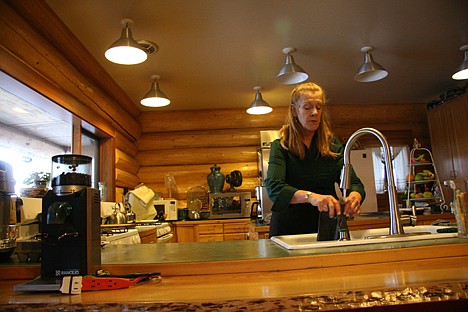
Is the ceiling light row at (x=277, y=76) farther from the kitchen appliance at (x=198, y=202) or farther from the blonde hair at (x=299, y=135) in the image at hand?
the kitchen appliance at (x=198, y=202)

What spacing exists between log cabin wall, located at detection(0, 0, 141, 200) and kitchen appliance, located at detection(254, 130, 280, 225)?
2017 millimetres

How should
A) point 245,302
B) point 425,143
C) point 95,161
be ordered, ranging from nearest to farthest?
point 245,302, point 95,161, point 425,143

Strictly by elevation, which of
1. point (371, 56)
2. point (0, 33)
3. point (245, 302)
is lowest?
point (245, 302)

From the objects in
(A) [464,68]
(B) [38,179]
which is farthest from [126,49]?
(A) [464,68]

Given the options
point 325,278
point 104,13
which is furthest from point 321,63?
point 325,278

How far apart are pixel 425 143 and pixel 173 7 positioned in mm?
5380

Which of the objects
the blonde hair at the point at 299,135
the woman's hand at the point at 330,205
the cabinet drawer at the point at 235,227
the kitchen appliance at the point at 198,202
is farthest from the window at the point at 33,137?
the woman's hand at the point at 330,205

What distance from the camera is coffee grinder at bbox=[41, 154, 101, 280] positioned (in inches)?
42.8

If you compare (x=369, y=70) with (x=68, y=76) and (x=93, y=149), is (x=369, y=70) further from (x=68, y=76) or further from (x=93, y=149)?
(x=93, y=149)

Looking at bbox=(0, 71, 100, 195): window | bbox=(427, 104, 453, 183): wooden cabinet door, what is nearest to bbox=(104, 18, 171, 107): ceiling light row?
bbox=(0, 71, 100, 195): window

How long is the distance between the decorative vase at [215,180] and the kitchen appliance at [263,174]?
1.86ft

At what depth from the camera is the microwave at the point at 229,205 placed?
5.28 metres

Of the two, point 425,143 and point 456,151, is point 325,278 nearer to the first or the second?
point 456,151

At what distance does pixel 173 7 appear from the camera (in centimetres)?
297
